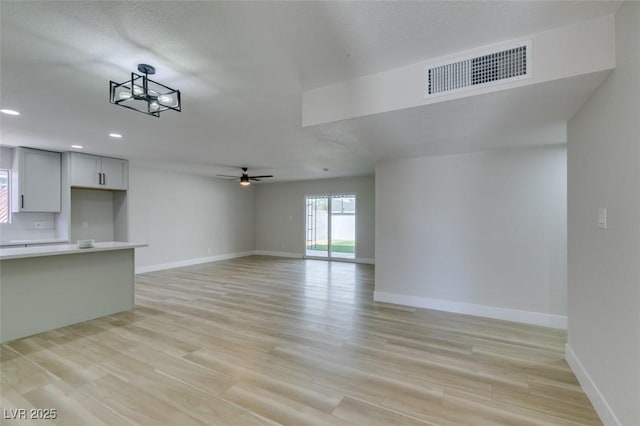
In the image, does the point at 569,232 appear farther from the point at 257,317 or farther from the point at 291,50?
the point at 257,317

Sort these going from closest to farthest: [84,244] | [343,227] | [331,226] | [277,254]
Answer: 1. [84,244]
2. [343,227]
3. [331,226]
4. [277,254]

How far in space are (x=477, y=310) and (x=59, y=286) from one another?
5332 mm

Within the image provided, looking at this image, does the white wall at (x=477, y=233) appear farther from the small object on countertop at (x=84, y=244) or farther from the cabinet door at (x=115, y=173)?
the cabinet door at (x=115, y=173)

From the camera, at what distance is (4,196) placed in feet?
16.2

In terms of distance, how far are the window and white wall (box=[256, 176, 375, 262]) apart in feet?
19.8

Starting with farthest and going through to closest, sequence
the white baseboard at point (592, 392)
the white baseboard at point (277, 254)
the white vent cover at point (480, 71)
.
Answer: the white baseboard at point (277, 254), the white vent cover at point (480, 71), the white baseboard at point (592, 392)

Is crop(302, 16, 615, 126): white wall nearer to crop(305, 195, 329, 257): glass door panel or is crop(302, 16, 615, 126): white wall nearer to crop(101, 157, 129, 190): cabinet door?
crop(101, 157, 129, 190): cabinet door

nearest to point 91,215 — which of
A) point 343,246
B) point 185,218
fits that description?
point 185,218

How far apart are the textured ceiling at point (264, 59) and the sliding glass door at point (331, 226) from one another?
16.5ft

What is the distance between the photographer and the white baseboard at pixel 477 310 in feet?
11.7

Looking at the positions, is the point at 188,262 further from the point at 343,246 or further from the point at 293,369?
the point at 293,369

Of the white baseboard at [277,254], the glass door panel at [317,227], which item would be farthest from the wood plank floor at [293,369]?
the white baseboard at [277,254]

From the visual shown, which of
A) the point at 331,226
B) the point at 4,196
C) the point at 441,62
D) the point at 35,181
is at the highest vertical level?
the point at 441,62

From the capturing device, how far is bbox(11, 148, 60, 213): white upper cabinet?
15.8 feet
